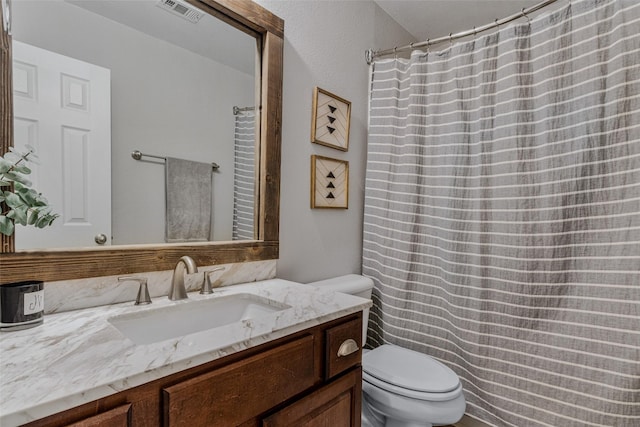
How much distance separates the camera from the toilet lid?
1201 millimetres

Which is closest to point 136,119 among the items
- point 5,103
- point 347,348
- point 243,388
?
point 5,103

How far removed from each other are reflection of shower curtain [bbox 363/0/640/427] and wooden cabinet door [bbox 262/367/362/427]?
2.38 ft

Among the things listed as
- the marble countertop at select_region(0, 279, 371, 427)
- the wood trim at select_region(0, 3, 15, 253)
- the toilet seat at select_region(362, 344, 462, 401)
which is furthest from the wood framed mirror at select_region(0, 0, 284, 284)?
the toilet seat at select_region(362, 344, 462, 401)

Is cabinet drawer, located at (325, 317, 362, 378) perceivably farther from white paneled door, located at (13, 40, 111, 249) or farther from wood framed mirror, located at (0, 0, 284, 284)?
white paneled door, located at (13, 40, 111, 249)

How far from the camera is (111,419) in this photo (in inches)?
20.9

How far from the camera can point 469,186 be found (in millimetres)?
1522

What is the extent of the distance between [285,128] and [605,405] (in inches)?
64.4

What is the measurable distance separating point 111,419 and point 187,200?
757 millimetres

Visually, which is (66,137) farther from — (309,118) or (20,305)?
(309,118)

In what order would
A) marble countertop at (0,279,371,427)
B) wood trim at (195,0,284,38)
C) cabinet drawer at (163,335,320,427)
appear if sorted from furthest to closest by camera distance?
1. wood trim at (195,0,284,38)
2. cabinet drawer at (163,335,320,427)
3. marble countertop at (0,279,371,427)

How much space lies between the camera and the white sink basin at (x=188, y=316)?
0.88 metres

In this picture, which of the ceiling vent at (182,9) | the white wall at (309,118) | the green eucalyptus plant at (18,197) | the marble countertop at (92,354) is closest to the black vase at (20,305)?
the marble countertop at (92,354)

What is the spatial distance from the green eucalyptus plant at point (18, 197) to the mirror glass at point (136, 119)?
52 mm

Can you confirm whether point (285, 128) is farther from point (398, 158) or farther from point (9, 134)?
point (9, 134)
